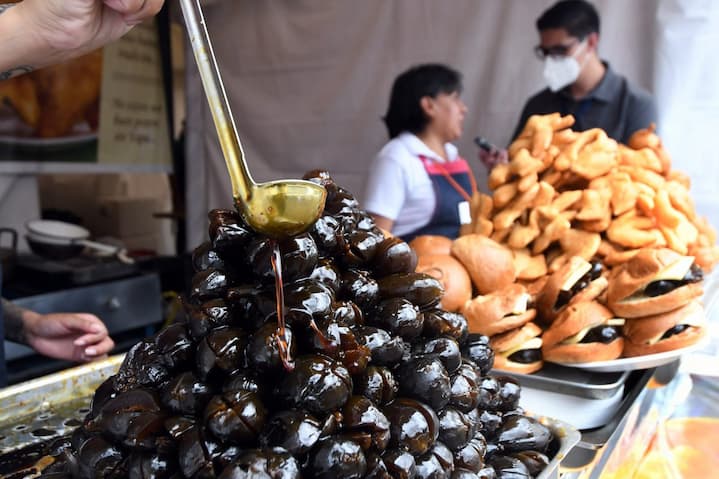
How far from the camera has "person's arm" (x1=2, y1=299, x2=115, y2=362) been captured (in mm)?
1341

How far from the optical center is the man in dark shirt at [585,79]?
2.58 m

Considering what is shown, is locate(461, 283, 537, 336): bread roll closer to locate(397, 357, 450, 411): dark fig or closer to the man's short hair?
locate(397, 357, 450, 411): dark fig

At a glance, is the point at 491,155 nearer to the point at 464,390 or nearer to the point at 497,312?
the point at 497,312

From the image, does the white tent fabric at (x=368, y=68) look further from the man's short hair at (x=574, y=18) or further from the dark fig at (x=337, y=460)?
the dark fig at (x=337, y=460)

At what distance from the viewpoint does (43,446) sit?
0.83 metres

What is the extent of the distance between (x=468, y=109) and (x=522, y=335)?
2191 millimetres

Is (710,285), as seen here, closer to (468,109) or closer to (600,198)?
(600,198)

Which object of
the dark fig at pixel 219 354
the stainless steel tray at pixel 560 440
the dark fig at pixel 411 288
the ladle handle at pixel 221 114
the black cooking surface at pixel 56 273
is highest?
the ladle handle at pixel 221 114

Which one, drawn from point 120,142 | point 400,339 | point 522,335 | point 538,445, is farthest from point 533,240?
point 120,142

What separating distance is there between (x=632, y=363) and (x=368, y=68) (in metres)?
2.71

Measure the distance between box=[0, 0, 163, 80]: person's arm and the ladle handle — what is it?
1.01ft

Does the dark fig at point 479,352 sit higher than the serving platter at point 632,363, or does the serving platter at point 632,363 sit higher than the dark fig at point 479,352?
the dark fig at point 479,352

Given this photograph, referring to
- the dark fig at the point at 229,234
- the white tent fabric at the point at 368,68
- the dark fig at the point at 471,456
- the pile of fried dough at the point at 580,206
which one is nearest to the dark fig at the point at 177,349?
the dark fig at the point at 229,234

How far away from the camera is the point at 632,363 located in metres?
1.08
